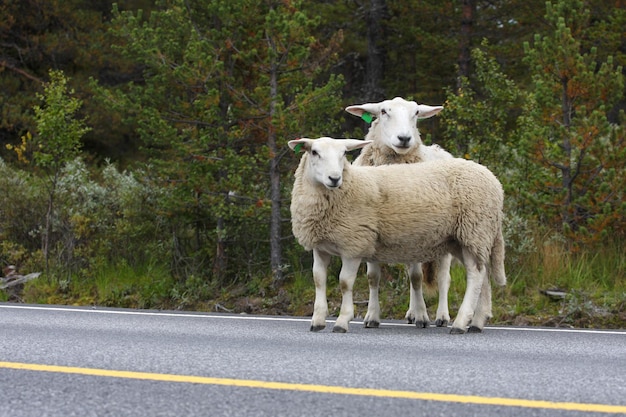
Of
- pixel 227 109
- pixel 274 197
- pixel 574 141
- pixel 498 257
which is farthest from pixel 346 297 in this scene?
pixel 227 109

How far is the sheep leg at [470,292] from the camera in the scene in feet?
25.0

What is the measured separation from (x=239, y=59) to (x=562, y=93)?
4.57m

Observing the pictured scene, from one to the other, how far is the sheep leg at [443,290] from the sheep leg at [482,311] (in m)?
0.41

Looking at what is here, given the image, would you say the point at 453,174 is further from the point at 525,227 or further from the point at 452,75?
the point at 452,75

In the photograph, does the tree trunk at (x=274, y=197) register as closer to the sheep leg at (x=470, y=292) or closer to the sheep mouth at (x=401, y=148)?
the sheep mouth at (x=401, y=148)

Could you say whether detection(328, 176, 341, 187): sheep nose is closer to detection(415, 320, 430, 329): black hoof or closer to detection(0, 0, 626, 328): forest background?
detection(415, 320, 430, 329): black hoof

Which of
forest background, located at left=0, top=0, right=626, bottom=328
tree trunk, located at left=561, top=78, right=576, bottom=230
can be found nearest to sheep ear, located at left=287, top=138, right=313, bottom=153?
forest background, located at left=0, top=0, right=626, bottom=328

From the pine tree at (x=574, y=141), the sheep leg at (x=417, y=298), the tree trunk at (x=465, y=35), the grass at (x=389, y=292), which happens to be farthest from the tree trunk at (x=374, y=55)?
the sheep leg at (x=417, y=298)

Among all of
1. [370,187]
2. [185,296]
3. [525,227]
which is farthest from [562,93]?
[185,296]

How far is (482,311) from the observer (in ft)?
26.4

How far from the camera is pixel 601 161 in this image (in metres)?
10.9

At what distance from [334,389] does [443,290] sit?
4.11 m

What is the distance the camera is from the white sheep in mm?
8461

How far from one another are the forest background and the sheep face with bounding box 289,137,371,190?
3.25 metres
